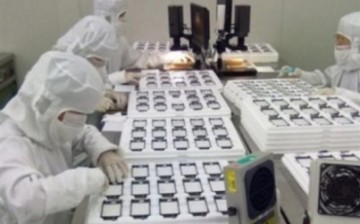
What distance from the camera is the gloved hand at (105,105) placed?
6.31 feet

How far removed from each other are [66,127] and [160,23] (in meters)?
2.59

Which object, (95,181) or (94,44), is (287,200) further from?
(94,44)

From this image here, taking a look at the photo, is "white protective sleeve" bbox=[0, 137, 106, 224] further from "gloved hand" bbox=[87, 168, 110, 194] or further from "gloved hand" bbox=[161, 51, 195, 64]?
"gloved hand" bbox=[161, 51, 195, 64]

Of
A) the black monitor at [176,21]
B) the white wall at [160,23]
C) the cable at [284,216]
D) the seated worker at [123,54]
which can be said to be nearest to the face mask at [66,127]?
the cable at [284,216]

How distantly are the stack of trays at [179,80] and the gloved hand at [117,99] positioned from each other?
21 centimetres

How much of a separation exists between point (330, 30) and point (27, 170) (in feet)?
11.0

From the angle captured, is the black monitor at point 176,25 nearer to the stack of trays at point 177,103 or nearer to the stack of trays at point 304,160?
the stack of trays at point 177,103

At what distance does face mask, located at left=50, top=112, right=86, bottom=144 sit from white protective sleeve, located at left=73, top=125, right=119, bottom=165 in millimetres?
170

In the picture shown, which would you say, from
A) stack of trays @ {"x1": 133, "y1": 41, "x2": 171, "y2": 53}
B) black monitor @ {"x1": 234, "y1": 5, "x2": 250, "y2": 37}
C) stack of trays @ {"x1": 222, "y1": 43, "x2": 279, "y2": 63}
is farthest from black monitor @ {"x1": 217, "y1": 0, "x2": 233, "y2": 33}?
stack of trays @ {"x1": 133, "y1": 41, "x2": 171, "y2": 53}

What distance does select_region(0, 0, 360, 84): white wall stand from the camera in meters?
3.65

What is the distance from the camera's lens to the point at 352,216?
3.07 ft

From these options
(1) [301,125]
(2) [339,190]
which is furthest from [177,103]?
(2) [339,190]

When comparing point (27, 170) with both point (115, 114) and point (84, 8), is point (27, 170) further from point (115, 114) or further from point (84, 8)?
point (84, 8)

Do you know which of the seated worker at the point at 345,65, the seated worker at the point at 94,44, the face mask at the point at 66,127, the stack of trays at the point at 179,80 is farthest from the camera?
the seated worker at the point at 345,65
